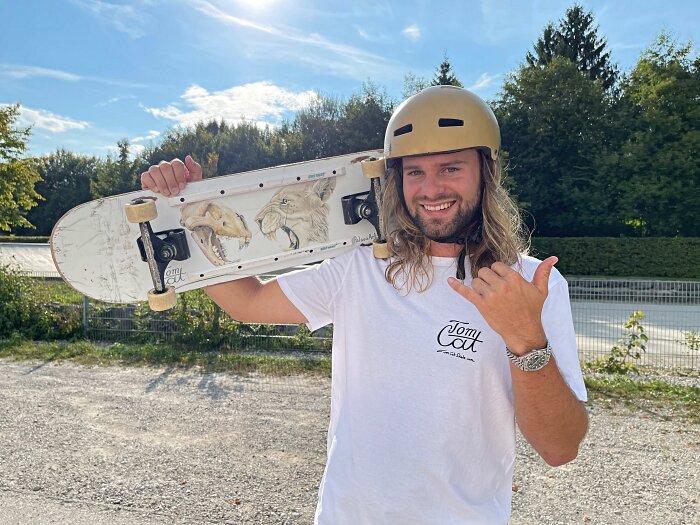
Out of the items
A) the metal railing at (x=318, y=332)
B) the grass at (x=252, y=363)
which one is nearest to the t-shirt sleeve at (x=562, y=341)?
the grass at (x=252, y=363)

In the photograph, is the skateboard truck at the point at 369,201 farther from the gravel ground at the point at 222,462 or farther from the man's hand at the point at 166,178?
the gravel ground at the point at 222,462

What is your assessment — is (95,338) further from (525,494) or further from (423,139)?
(423,139)

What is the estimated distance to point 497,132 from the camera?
1902mm

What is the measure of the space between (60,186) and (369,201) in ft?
172

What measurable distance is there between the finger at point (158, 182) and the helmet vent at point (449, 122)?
1.07 meters

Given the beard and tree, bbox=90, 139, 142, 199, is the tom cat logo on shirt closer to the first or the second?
the beard

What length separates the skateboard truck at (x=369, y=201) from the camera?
82.6 inches

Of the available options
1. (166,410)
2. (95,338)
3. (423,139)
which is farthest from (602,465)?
(95,338)

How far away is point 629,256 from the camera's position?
20.2 meters

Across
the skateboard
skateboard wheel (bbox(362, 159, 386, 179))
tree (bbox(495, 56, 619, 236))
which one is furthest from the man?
tree (bbox(495, 56, 619, 236))

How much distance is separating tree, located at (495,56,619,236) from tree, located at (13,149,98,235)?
35.6 meters

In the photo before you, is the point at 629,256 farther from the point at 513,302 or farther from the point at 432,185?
the point at 513,302

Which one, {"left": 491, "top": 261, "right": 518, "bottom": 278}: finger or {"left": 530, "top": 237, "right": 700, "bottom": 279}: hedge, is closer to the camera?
{"left": 491, "top": 261, "right": 518, "bottom": 278}: finger

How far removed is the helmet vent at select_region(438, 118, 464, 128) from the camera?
1.79 m
